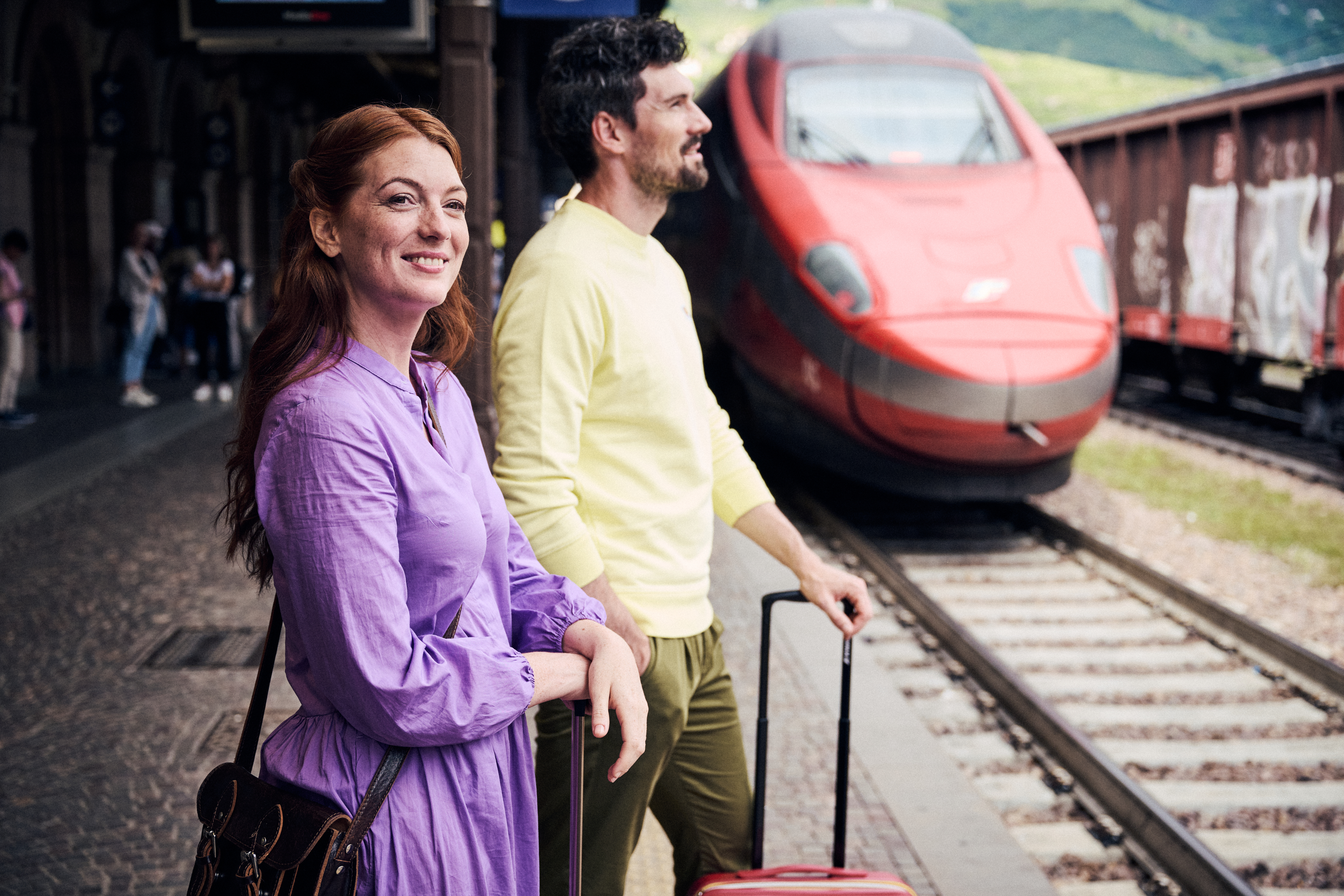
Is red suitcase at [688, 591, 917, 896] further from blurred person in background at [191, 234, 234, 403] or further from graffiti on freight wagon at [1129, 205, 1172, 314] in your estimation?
blurred person in background at [191, 234, 234, 403]

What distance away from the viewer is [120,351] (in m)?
16.6

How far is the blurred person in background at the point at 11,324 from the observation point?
1044cm

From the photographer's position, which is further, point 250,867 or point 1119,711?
point 1119,711

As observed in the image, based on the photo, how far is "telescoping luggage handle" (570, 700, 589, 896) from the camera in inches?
63.8

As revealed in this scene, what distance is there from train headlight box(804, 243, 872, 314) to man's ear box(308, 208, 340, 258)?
5.46 meters

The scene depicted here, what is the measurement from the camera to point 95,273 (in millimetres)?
15086

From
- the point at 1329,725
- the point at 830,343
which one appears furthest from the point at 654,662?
the point at 830,343

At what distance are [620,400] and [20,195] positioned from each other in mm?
13339

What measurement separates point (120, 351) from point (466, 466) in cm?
1659

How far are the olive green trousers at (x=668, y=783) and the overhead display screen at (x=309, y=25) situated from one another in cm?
499

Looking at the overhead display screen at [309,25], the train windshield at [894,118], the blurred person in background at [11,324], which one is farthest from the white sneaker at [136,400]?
the train windshield at [894,118]

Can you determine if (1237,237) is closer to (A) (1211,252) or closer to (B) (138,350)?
(A) (1211,252)

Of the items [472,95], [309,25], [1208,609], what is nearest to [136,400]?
[309,25]

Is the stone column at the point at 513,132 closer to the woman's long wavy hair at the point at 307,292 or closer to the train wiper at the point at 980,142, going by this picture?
the train wiper at the point at 980,142
